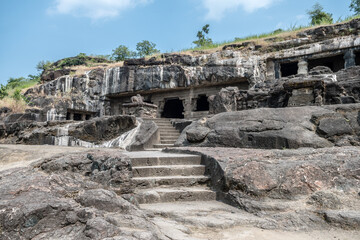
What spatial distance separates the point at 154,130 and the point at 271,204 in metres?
6.20

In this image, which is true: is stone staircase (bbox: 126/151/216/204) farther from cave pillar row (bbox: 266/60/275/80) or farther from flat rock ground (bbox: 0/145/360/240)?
cave pillar row (bbox: 266/60/275/80)

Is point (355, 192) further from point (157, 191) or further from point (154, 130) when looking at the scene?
point (154, 130)

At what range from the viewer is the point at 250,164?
3465 mm

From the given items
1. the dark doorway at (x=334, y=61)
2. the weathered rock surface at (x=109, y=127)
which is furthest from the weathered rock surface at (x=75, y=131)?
the dark doorway at (x=334, y=61)

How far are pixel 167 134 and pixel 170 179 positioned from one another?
20.6ft

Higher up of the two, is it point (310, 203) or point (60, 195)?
point (60, 195)

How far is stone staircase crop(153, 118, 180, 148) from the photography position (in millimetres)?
9158

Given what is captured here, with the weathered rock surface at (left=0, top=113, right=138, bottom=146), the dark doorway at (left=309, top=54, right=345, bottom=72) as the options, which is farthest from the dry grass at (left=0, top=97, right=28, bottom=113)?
the dark doorway at (left=309, top=54, right=345, bottom=72)

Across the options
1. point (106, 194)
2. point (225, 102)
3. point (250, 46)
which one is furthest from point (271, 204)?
point (250, 46)

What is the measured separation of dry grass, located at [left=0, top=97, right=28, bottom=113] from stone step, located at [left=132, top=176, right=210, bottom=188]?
18.2 m

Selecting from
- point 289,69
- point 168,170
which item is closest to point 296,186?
point 168,170

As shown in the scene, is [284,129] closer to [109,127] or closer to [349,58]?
[109,127]

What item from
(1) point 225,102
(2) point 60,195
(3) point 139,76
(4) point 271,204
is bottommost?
(4) point 271,204

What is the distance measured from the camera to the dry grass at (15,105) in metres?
18.6
